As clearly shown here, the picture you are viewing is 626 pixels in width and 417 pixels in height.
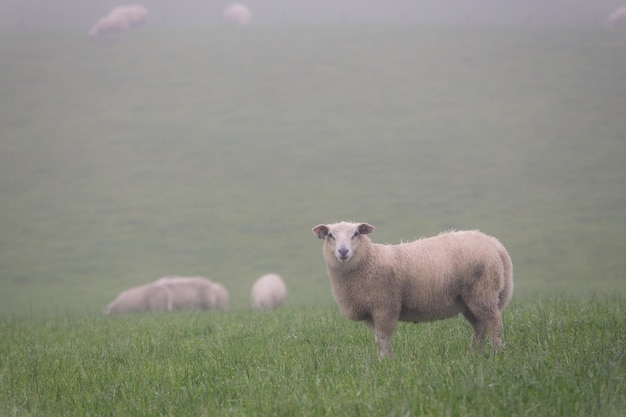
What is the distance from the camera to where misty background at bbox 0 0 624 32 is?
68125 millimetres

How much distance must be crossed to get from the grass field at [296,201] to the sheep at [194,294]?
282cm

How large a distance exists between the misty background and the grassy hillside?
929 centimetres

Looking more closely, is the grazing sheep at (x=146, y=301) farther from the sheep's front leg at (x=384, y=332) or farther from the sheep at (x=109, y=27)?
the sheep at (x=109, y=27)

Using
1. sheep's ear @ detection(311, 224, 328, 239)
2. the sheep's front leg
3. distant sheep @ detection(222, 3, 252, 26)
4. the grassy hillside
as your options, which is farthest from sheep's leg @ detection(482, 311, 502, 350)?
distant sheep @ detection(222, 3, 252, 26)

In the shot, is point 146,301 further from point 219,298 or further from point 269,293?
point 269,293

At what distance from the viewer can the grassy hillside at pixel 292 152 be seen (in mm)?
34500

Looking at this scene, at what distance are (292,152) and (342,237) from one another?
37.4 metres

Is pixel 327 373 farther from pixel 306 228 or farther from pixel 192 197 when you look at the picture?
pixel 192 197

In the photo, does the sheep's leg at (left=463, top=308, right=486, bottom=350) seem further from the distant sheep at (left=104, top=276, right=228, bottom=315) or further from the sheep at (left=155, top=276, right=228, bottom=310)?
the sheep at (left=155, top=276, right=228, bottom=310)

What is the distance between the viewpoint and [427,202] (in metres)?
38.9

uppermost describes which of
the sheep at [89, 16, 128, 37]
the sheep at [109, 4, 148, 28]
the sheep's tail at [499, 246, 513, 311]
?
the sheep at [109, 4, 148, 28]

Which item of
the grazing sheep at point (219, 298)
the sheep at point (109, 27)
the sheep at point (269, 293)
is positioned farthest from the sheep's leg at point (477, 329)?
the sheep at point (109, 27)

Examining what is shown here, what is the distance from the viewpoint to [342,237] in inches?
311

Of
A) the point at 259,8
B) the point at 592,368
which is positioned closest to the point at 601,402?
the point at 592,368
